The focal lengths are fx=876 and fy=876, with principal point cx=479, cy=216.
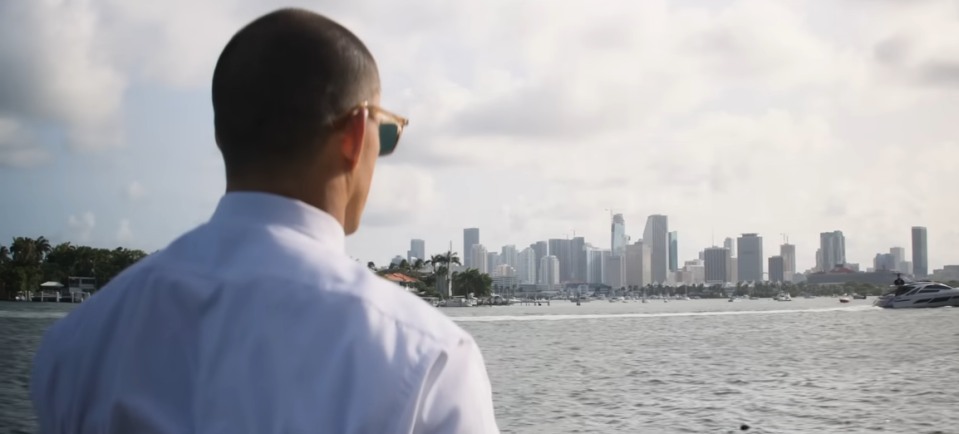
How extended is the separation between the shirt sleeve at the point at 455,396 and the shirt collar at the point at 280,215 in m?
0.25

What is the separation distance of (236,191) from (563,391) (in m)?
24.4

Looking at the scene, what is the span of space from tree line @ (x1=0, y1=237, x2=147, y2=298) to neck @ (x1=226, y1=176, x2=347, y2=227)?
10210 centimetres

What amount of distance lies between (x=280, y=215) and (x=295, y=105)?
0.16 metres

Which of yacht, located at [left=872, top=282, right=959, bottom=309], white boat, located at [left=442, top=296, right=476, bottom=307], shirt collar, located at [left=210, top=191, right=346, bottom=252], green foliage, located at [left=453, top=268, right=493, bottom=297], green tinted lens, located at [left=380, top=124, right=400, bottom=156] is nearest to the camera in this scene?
shirt collar, located at [left=210, top=191, right=346, bottom=252]

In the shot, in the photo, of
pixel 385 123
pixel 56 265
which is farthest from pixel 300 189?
pixel 56 265

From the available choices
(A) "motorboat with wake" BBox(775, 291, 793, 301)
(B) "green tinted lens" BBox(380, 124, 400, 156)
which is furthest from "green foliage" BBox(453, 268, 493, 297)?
(B) "green tinted lens" BBox(380, 124, 400, 156)

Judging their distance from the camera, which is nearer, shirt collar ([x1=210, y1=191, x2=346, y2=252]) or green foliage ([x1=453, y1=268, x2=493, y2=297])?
shirt collar ([x1=210, y1=191, x2=346, y2=252])

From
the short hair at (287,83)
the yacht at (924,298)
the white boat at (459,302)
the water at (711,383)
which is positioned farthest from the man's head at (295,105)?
the white boat at (459,302)

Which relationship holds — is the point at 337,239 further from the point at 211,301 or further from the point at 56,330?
the point at 56,330

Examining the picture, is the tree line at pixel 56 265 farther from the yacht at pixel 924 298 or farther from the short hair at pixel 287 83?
the short hair at pixel 287 83

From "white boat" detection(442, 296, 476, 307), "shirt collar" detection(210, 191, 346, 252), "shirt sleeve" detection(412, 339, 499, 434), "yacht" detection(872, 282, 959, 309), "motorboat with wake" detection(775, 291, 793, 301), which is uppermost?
"shirt collar" detection(210, 191, 346, 252)

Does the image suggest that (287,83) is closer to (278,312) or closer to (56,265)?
(278,312)

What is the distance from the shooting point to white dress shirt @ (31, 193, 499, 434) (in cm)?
100

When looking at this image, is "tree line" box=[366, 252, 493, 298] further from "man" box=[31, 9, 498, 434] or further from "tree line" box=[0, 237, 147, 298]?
"man" box=[31, 9, 498, 434]
